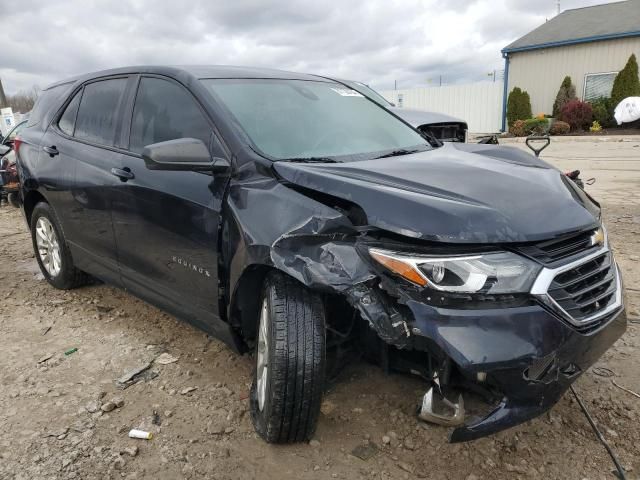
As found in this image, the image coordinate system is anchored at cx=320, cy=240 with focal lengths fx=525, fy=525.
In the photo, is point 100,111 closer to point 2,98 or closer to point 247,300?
point 247,300

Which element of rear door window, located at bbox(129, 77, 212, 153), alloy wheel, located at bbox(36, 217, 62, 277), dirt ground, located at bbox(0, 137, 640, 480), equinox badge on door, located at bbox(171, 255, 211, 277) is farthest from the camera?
alloy wheel, located at bbox(36, 217, 62, 277)

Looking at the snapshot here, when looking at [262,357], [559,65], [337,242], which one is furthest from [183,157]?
[559,65]

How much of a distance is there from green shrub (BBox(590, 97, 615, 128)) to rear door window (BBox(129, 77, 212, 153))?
21.3 metres

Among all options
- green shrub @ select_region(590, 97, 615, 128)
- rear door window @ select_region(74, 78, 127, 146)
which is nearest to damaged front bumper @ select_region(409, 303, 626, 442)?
rear door window @ select_region(74, 78, 127, 146)

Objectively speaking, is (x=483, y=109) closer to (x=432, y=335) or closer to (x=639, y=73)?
(x=639, y=73)

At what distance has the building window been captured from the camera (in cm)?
2089

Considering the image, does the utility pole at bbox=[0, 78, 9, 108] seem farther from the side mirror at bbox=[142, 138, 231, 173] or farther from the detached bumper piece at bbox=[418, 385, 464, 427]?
the detached bumper piece at bbox=[418, 385, 464, 427]

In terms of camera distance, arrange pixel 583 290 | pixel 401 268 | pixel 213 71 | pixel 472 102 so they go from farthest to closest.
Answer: pixel 472 102
pixel 213 71
pixel 583 290
pixel 401 268

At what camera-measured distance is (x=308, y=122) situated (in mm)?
2834

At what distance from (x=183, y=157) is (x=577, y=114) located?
2120 centimetres

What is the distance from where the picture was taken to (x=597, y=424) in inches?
96.1

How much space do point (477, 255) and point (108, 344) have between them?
8.43ft

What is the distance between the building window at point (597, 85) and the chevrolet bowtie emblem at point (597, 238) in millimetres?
21975

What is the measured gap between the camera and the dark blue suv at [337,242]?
1792 mm
